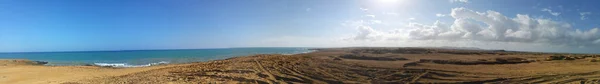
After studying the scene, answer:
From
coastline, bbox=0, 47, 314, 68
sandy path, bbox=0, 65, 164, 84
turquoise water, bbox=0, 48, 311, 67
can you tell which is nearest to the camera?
sandy path, bbox=0, 65, 164, 84

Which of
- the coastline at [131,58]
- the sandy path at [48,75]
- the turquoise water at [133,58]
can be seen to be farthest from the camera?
the turquoise water at [133,58]

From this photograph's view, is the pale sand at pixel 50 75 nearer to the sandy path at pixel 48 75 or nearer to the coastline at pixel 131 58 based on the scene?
the sandy path at pixel 48 75

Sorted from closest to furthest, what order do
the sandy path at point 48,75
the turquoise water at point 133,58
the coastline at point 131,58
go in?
the sandy path at point 48,75
the coastline at point 131,58
the turquoise water at point 133,58

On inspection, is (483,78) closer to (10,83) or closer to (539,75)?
(539,75)

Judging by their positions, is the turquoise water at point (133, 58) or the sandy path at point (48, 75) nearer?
the sandy path at point (48, 75)

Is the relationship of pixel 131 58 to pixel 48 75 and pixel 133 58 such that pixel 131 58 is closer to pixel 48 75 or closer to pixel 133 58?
pixel 133 58

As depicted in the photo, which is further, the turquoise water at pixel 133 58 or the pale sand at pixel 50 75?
the turquoise water at pixel 133 58

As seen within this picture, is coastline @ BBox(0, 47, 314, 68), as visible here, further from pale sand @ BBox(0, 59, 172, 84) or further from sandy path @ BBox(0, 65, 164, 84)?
sandy path @ BBox(0, 65, 164, 84)

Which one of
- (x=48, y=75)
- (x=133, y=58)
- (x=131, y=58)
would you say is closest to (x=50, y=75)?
(x=48, y=75)

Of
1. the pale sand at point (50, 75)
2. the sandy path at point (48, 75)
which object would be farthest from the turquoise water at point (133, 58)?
the sandy path at point (48, 75)

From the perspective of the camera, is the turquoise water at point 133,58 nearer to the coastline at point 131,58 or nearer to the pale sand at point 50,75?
the coastline at point 131,58

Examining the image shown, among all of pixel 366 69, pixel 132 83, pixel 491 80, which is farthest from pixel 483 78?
pixel 132 83

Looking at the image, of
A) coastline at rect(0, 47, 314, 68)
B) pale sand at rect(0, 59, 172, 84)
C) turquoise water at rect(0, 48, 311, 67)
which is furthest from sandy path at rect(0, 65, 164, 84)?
turquoise water at rect(0, 48, 311, 67)
